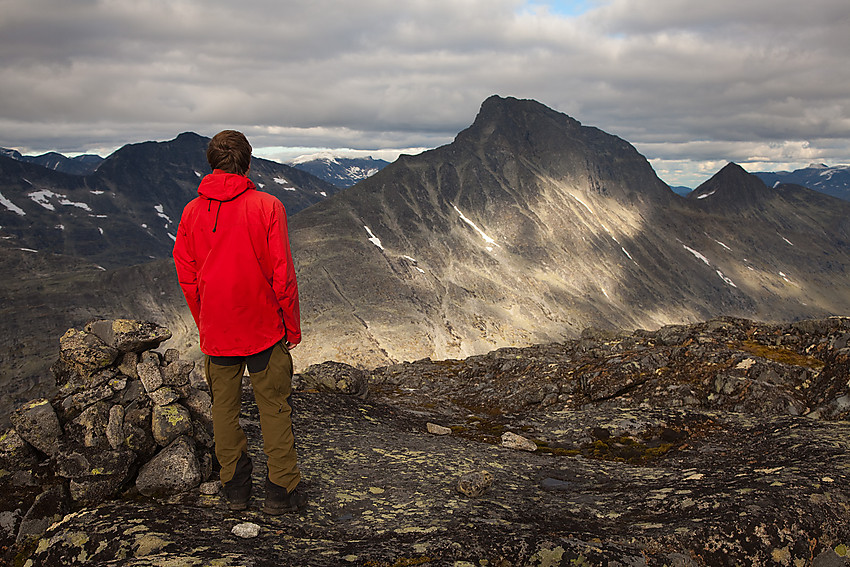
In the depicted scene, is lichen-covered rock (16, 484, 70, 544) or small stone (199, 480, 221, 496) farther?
small stone (199, 480, 221, 496)

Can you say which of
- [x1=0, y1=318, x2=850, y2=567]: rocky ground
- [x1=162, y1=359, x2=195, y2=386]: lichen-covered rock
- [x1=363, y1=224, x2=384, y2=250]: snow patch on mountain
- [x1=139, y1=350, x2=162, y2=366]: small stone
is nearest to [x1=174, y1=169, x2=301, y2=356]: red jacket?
[x1=162, y1=359, x2=195, y2=386]: lichen-covered rock

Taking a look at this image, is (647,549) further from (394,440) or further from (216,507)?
(394,440)

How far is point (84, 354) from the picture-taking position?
9.66 m

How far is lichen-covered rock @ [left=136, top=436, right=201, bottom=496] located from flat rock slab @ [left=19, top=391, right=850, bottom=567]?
0.27 metres

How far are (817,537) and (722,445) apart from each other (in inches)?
243

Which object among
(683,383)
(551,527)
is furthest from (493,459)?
(683,383)

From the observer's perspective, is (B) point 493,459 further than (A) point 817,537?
Yes

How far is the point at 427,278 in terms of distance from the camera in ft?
600

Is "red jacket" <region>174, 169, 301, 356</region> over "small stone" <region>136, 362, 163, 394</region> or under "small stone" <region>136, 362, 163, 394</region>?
over

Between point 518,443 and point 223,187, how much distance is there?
1075 cm

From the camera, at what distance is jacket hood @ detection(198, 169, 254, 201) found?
7723 mm

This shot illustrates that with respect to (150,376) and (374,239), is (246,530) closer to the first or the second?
(150,376)

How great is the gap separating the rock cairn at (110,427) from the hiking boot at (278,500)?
1399mm

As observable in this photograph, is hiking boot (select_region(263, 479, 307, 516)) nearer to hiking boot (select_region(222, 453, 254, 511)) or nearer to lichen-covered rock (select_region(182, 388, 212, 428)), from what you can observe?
hiking boot (select_region(222, 453, 254, 511))
